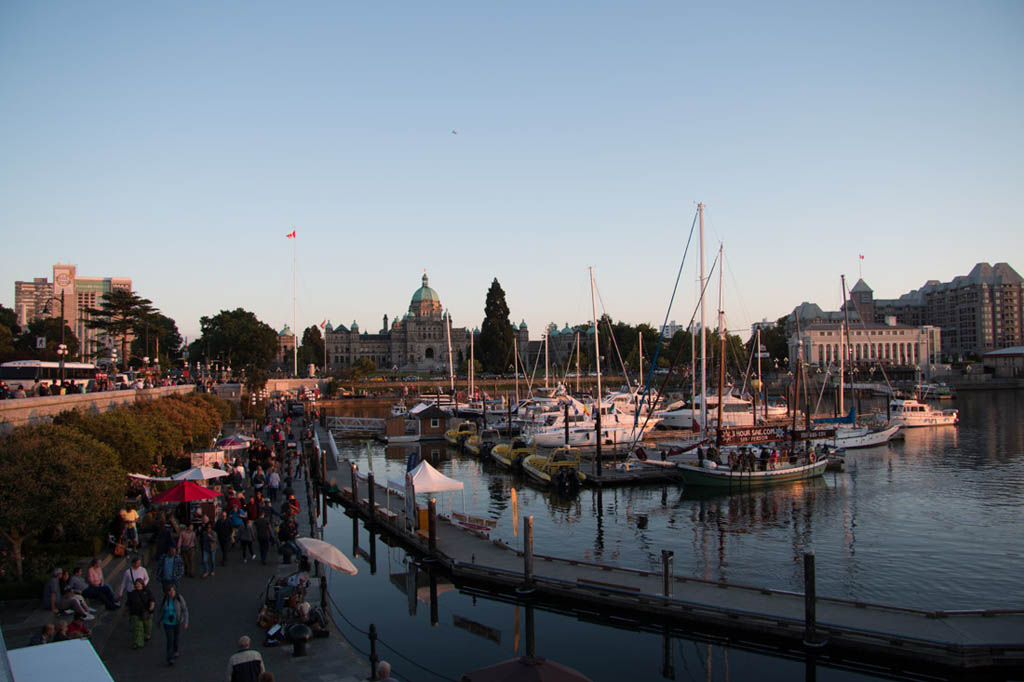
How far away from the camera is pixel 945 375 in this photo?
133 metres

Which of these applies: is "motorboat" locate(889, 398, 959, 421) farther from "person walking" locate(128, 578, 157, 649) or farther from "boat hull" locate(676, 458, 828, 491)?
"person walking" locate(128, 578, 157, 649)

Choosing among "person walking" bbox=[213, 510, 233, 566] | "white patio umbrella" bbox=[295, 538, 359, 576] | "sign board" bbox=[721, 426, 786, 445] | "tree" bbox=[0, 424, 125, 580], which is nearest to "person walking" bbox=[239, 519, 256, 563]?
"person walking" bbox=[213, 510, 233, 566]

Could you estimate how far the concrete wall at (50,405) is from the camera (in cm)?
2283

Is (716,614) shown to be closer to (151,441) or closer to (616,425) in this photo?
(151,441)

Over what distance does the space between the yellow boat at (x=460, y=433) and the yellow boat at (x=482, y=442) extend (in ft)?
2.68

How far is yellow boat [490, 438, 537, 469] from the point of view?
1704 inches

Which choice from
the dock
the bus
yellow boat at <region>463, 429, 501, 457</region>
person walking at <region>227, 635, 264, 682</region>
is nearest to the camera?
person walking at <region>227, 635, 264, 682</region>

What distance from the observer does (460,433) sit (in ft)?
184

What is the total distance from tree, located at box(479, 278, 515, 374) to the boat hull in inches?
3378

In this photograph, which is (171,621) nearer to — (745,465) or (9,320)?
(745,465)

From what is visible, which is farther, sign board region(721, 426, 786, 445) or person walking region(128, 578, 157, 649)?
sign board region(721, 426, 786, 445)

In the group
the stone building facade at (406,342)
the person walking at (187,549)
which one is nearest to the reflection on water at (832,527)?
the person walking at (187,549)

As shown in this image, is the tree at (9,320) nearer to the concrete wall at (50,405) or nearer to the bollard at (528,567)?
the concrete wall at (50,405)

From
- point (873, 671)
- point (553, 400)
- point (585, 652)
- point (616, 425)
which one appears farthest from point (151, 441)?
point (553, 400)
